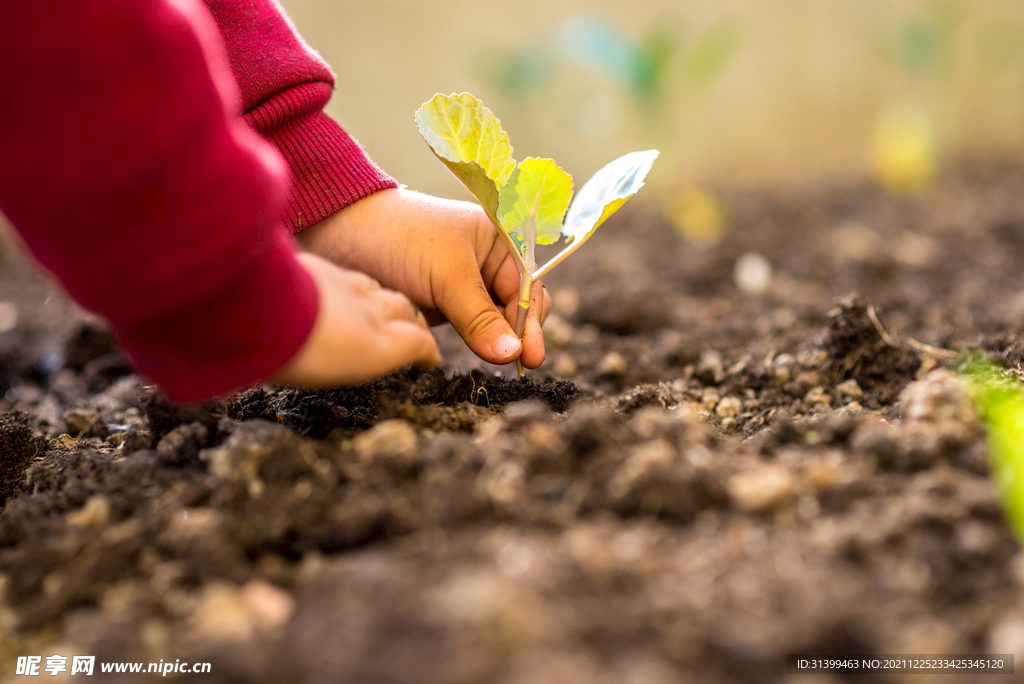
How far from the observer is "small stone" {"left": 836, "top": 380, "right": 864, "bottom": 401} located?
37.4 inches

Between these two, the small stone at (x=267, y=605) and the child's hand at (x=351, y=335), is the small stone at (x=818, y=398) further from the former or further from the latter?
the small stone at (x=267, y=605)

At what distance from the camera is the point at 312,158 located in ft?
2.93

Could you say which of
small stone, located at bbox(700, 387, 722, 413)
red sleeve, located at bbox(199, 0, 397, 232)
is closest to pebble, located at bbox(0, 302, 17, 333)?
red sleeve, located at bbox(199, 0, 397, 232)

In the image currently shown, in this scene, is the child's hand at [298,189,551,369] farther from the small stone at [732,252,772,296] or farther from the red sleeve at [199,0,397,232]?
the small stone at [732,252,772,296]

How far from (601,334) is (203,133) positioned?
1.02m

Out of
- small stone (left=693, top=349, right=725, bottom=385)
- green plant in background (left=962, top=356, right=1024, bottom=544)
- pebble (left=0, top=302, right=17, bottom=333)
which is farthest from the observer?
pebble (left=0, top=302, right=17, bottom=333)

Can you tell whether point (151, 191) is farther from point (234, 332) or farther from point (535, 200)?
point (535, 200)

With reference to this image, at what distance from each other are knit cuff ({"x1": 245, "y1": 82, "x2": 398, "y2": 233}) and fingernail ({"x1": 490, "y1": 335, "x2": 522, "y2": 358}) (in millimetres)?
271

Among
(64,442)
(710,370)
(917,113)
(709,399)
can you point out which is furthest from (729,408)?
(917,113)

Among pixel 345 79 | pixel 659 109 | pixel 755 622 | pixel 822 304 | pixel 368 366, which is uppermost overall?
pixel 345 79

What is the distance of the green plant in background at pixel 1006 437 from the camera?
0.54 meters

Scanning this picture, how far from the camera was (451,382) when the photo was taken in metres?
0.85

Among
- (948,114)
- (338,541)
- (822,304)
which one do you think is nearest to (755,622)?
(338,541)

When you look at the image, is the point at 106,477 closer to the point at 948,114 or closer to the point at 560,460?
the point at 560,460
